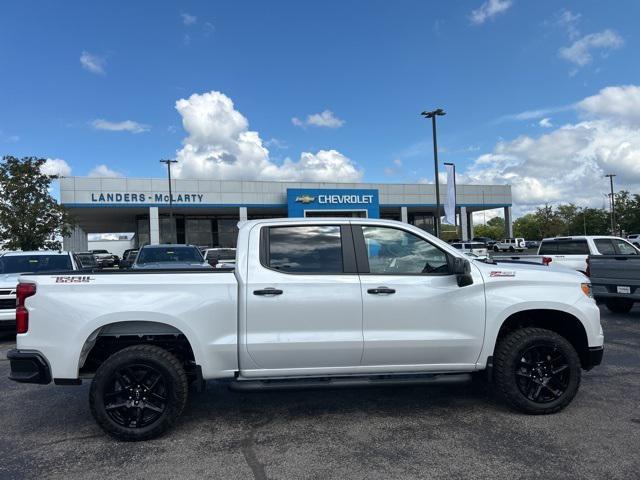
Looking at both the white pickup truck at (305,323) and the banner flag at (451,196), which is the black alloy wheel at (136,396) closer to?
the white pickup truck at (305,323)

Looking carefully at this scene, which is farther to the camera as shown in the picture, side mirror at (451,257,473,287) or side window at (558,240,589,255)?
side window at (558,240,589,255)

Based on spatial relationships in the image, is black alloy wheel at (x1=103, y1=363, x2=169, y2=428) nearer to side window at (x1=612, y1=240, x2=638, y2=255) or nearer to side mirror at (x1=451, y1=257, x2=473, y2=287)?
side mirror at (x1=451, y1=257, x2=473, y2=287)

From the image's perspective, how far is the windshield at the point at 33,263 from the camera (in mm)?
10188

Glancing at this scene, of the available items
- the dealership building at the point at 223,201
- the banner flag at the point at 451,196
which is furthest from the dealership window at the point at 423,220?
the banner flag at the point at 451,196

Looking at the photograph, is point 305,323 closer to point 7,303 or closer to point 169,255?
point 7,303

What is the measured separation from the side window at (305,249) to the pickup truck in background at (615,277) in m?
8.04

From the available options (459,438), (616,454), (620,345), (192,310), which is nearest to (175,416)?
(192,310)

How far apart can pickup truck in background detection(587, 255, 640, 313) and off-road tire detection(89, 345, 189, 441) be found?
926 cm

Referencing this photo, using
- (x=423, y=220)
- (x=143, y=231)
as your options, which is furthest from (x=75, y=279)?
(x=423, y=220)

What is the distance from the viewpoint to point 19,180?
2469 centimetres

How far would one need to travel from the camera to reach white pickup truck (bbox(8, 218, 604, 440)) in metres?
4.23

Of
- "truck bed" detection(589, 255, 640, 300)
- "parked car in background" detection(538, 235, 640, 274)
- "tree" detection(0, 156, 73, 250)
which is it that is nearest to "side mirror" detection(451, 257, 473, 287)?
"truck bed" detection(589, 255, 640, 300)

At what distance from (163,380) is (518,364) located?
323 cm

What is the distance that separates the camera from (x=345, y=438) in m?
4.23
